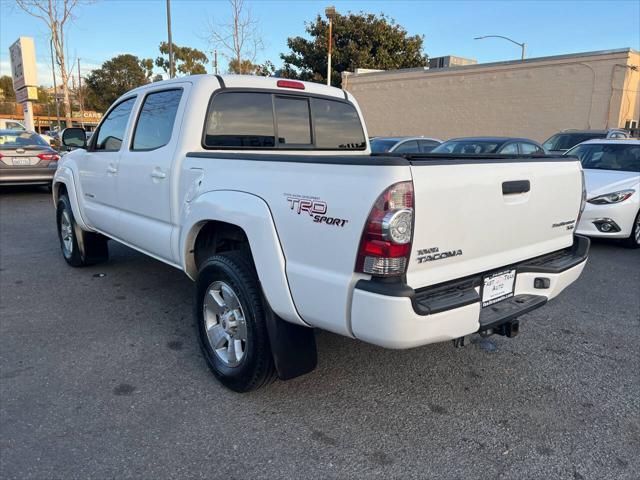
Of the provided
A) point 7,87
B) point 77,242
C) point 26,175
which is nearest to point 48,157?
point 26,175

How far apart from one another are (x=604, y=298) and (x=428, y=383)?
283 cm

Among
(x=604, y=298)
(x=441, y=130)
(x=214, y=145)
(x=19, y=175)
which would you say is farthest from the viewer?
(x=441, y=130)

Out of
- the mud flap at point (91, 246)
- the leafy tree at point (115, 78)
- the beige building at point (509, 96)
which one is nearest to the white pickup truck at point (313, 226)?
the mud flap at point (91, 246)

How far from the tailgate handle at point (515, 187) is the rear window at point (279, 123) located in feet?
6.48

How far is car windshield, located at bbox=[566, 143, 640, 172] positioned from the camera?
7862mm

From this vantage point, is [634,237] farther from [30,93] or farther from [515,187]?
[30,93]

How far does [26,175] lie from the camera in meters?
11.7

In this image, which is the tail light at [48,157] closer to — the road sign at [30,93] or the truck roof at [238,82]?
the truck roof at [238,82]

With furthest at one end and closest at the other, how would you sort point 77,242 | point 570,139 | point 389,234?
point 570,139
point 77,242
point 389,234

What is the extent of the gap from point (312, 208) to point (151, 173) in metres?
1.97

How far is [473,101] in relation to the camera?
1035 inches

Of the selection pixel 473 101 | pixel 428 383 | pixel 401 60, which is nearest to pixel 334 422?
pixel 428 383

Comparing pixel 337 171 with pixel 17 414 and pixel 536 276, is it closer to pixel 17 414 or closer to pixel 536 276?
pixel 536 276

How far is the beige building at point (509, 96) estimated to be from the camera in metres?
22.0
